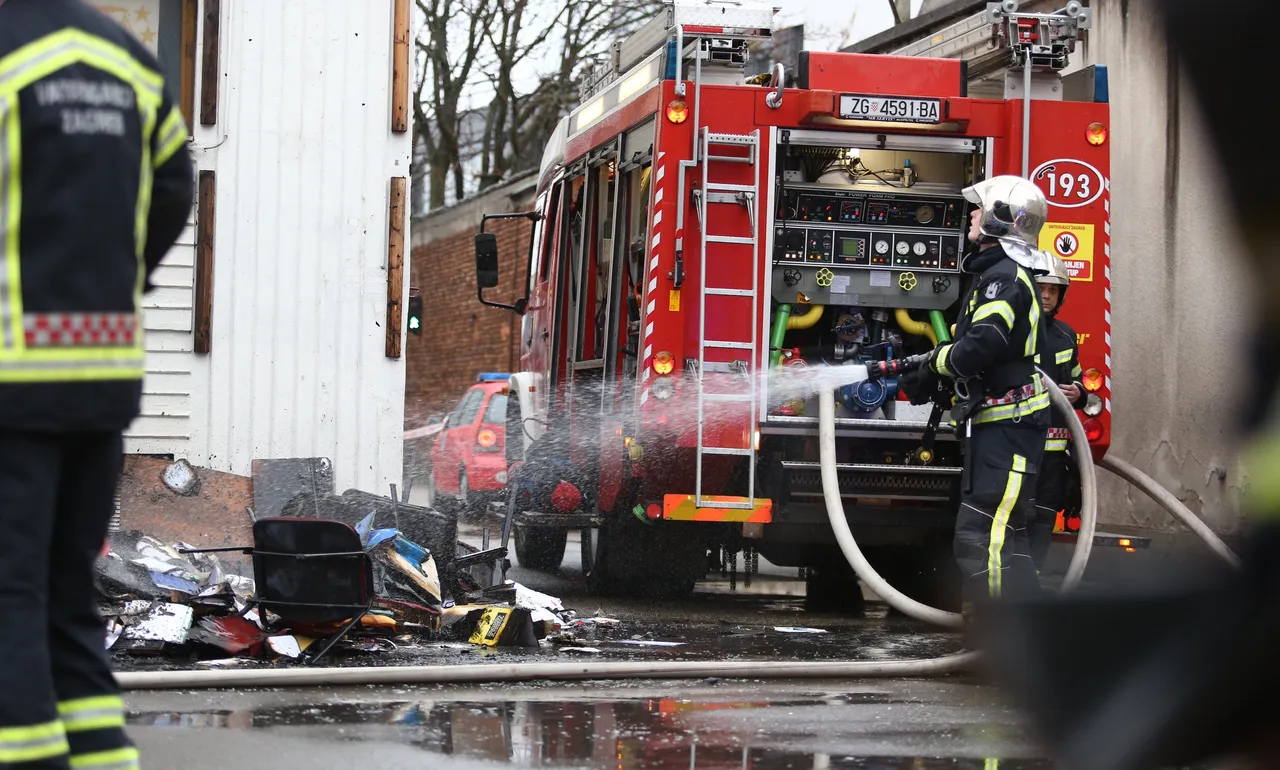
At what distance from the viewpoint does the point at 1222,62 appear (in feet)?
4.56

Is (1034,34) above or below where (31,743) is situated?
above

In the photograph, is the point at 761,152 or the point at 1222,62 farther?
the point at 761,152

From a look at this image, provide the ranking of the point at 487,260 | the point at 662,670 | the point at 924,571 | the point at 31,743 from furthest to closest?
1. the point at 487,260
2. the point at 924,571
3. the point at 662,670
4. the point at 31,743

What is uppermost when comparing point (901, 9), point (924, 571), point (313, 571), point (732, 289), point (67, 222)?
point (901, 9)

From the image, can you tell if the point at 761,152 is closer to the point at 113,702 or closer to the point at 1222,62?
the point at 113,702


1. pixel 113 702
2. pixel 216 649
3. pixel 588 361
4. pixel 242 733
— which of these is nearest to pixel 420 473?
pixel 588 361

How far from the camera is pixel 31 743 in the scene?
8.99 feet

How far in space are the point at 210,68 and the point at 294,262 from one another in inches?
43.9

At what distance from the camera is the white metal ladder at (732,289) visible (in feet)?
26.1

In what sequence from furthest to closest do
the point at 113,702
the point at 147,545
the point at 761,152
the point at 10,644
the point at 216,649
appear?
the point at 761,152
the point at 147,545
the point at 216,649
the point at 113,702
the point at 10,644

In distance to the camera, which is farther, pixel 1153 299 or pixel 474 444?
pixel 474 444

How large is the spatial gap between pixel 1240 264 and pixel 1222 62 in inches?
6.9

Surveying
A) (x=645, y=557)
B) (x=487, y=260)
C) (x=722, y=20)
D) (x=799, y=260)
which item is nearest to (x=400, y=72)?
(x=722, y=20)

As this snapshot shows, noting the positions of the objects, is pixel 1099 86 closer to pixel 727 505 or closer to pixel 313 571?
pixel 727 505
